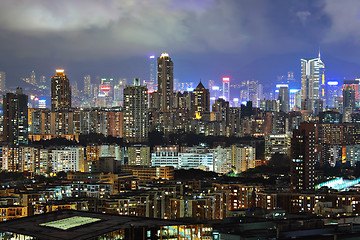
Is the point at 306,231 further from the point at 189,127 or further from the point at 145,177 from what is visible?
the point at 189,127

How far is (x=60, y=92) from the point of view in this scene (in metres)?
53.1

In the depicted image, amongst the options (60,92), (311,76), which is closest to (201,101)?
(60,92)

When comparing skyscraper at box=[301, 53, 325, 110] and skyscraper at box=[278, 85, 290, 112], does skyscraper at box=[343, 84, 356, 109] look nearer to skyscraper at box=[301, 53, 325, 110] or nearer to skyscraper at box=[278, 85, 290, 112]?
skyscraper at box=[278, 85, 290, 112]

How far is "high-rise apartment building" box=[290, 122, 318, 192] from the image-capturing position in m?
22.4

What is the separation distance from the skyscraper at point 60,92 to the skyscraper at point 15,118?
11.6 metres

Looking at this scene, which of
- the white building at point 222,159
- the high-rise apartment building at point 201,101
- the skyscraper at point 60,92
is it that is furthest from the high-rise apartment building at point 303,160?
the high-rise apartment building at point 201,101

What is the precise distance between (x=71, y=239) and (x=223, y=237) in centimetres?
206

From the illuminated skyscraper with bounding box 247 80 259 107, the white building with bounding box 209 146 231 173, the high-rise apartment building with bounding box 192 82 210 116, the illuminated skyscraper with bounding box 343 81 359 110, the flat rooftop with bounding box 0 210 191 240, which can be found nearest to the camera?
the flat rooftop with bounding box 0 210 191 240

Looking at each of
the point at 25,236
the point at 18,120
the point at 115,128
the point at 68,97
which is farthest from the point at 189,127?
the point at 25,236

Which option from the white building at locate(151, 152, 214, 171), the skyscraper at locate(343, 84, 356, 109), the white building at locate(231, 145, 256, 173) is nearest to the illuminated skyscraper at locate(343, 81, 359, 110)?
the skyscraper at locate(343, 84, 356, 109)

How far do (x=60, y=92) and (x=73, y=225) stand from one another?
4291 centimetres

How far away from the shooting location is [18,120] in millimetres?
40125

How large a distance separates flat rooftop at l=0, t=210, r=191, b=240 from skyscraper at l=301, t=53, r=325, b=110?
62340 millimetres

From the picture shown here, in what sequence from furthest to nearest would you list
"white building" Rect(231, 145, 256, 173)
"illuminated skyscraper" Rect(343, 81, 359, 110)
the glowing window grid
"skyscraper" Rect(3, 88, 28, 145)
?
1. "illuminated skyscraper" Rect(343, 81, 359, 110)
2. "skyscraper" Rect(3, 88, 28, 145)
3. "white building" Rect(231, 145, 256, 173)
4. the glowing window grid
